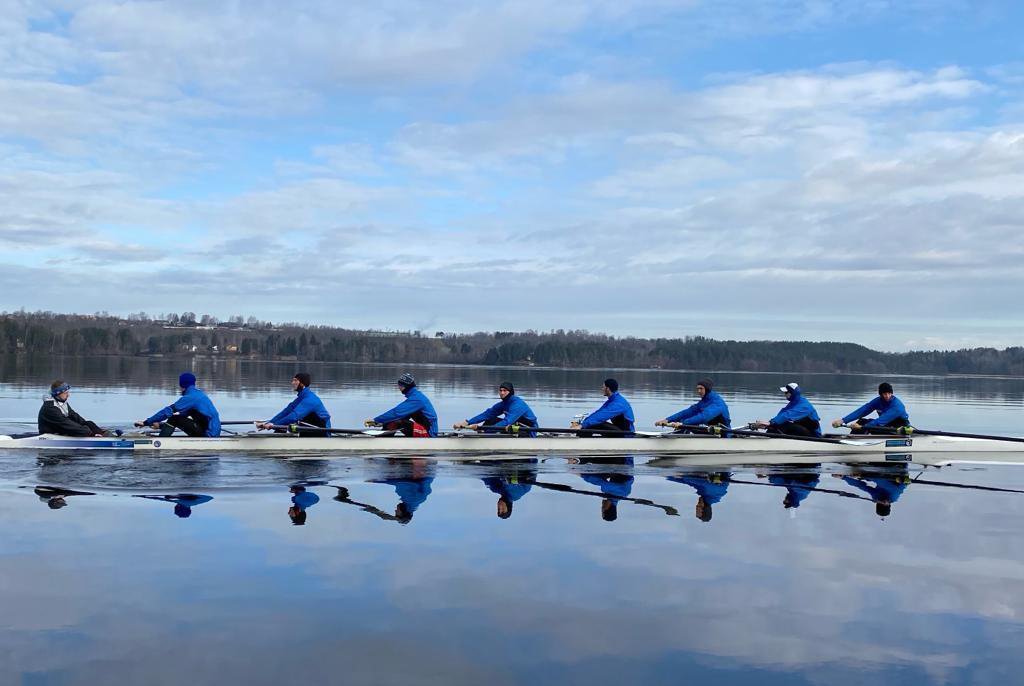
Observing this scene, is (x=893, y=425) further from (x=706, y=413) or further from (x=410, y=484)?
(x=410, y=484)

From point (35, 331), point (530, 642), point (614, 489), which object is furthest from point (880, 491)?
point (35, 331)

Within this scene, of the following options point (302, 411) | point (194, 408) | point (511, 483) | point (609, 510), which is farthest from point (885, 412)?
point (194, 408)

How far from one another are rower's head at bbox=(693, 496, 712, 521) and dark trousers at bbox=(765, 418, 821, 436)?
7.03 m

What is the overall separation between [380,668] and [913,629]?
4826 mm

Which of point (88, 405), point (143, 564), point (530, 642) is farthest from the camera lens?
point (88, 405)

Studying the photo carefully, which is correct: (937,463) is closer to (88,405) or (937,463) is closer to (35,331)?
(88,405)

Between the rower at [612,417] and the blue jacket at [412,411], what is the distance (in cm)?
334

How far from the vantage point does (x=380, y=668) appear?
721 centimetres

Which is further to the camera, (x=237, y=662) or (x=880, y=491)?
(x=880, y=491)

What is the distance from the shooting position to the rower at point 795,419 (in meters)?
21.1

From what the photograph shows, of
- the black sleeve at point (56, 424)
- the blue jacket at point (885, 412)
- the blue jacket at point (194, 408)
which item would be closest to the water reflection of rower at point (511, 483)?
the blue jacket at point (194, 408)

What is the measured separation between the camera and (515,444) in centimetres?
2014

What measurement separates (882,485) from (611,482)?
5.01 m

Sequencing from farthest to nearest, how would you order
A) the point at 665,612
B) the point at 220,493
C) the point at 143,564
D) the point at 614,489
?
the point at 614,489, the point at 220,493, the point at 143,564, the point at 665,612
